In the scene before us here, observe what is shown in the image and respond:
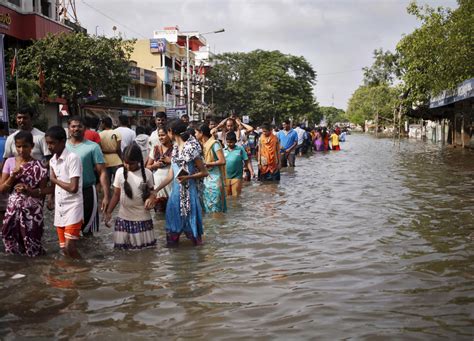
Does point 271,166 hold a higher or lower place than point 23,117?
lower

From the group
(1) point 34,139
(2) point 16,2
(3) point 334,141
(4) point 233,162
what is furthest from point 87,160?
(3) point 334,141

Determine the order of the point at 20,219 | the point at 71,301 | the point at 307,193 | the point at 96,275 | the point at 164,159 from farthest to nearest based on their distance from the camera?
the point at 307,193 < the point at 164,159 < the point at 20,219 < the point at 96,275 < the point at 71,301

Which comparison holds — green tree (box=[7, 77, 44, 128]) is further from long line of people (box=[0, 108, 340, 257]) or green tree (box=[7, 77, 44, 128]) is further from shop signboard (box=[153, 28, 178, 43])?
shop signboard (box=[153, 28, 178, 43])

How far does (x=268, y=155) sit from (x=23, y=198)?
8.12 meters

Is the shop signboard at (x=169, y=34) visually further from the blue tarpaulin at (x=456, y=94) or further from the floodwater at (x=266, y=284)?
the floodwater at (x=266, y=284)

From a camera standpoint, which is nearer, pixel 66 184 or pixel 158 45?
pixel 66 184

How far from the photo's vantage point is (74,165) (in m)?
5.38

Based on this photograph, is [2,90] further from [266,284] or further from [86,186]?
[266,284]

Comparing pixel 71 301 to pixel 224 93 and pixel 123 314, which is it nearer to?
pixel 123 314

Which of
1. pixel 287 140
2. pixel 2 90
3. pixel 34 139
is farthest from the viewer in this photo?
pixel 287 140

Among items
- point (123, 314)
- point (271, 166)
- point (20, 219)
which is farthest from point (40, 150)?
point (271, 166)

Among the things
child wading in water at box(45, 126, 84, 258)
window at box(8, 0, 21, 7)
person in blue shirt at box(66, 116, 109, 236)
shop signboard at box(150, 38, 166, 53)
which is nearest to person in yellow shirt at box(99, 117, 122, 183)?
person in blue shirt at box(66, 116, 109, 236)

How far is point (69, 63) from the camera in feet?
72.2

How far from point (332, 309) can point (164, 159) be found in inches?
144
